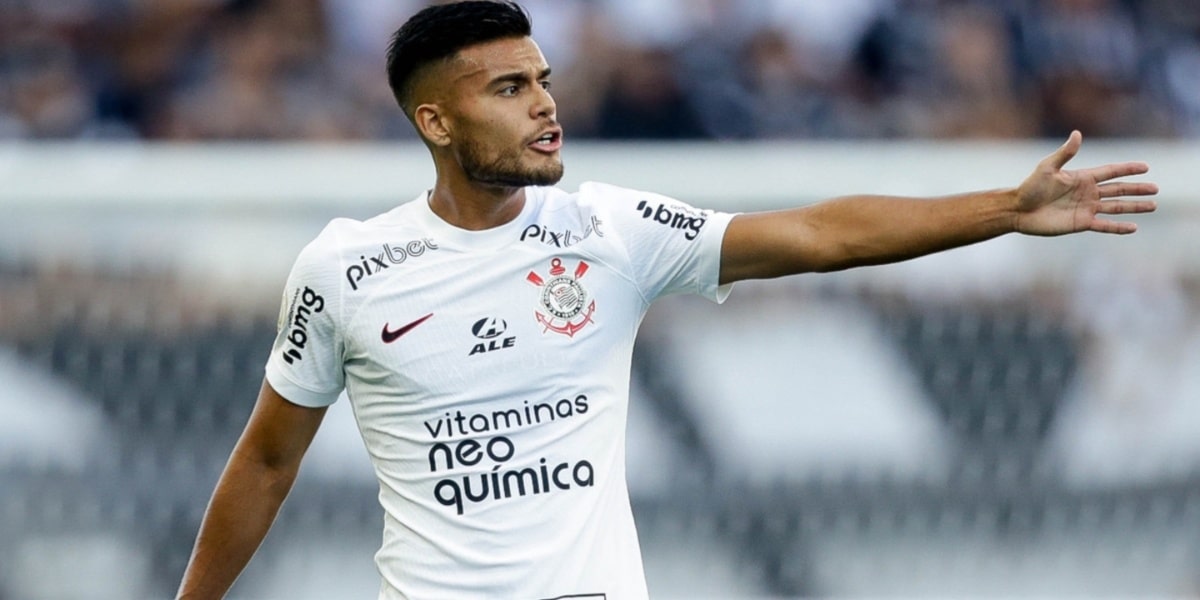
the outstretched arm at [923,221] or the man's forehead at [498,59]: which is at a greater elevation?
the man's forehead at [498,59]

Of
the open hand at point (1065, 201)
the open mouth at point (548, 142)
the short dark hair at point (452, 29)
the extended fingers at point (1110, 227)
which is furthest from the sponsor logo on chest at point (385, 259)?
the extended fingers at point (1110, 227)

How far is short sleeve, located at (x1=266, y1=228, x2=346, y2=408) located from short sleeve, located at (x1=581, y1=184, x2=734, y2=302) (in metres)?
0.67

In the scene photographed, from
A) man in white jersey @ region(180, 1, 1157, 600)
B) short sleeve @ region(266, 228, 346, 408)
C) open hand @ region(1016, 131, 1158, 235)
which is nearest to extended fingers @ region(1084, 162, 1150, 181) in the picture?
open hand @ region(1016, 131, 1158, 235)

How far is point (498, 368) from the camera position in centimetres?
437

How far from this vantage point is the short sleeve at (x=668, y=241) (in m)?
4.42

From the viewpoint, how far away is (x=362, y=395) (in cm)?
451

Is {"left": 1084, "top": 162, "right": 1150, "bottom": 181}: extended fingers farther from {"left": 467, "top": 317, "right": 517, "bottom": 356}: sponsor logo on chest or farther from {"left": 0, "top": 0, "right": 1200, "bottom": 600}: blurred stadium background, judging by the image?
{"left": 0, "top": 0, "right": 1200, "bottom": 600}: blurred stadium background

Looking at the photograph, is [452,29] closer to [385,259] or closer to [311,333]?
[385,259]

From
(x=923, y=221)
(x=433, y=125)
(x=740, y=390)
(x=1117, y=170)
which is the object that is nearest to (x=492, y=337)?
(x=433, y=125)

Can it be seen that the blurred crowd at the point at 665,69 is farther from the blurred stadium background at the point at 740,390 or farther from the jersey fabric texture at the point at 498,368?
the jersey fabric texture at the point at 498,368

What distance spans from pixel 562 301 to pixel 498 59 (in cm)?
61

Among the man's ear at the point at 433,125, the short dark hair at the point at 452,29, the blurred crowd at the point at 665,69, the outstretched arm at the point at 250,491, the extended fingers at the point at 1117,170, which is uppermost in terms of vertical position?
the blurred crowd at the point at 665,69

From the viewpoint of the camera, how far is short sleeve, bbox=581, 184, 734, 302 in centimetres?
442

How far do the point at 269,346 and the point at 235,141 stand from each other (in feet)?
5.67
